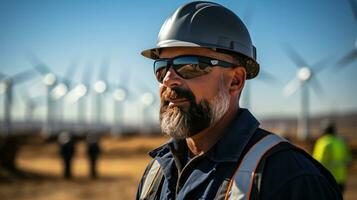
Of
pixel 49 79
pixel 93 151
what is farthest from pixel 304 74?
pixel 49 79

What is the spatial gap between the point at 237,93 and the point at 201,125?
30 cm

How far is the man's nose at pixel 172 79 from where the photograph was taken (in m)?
2.41

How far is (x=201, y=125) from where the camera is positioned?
7.88ft

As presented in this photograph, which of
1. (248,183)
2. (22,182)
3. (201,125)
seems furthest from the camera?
(22,182)

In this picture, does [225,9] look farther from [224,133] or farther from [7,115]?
[7,115]

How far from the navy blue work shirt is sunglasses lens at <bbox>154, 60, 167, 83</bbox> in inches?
14.6

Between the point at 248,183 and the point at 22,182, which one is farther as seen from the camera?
the point at 22,182

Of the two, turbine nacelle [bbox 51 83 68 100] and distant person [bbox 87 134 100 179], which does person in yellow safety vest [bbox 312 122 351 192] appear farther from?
turbine nacelle [bbox 51 83 68 100]

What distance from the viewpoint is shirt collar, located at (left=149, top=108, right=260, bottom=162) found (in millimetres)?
2154

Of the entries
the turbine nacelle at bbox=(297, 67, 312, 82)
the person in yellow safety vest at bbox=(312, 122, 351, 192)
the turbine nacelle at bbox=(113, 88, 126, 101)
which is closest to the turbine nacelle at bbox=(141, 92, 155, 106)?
the turbine nacelle at bbox=(113, 88, 126, 101)

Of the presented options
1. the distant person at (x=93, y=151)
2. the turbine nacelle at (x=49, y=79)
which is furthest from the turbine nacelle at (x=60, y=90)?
the distant person at (x=93, y=151)

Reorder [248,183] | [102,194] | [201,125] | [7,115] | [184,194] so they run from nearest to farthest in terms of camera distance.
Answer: [248,183] < [184,194] < [201,125] < [102,194] < [7,115]

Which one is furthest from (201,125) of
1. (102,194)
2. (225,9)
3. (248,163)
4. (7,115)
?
(7,115)

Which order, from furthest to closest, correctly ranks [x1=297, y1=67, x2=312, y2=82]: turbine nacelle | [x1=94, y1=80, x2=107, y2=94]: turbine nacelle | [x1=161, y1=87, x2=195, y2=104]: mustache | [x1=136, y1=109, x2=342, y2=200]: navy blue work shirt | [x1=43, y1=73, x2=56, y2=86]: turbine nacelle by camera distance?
[x1=94, y1=80, x2=107, y2=94]: turbine nacelle < [x1=43, y1=73, x2=56, y2=86]: turbine nacelle < [x1=297, y1=67, x2=312, y2=82]: turbine nacelle < [x1=161, y1=87, x2=195, y2=104]: mustache < [x1=136, y1=109, x2=342, y2=200]: navy blue work shirt
